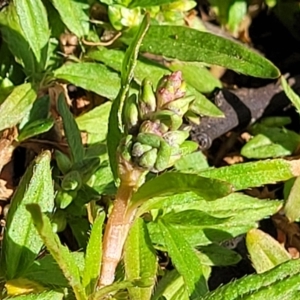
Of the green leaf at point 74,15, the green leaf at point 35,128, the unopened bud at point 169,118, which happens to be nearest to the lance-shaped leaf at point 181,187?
the unopened bud at point 169,118

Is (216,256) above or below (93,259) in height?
below

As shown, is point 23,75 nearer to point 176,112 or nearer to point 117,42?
point 117,42

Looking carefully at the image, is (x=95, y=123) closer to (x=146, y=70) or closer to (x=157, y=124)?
(x=146, y=70)

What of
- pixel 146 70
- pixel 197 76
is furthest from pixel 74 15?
pixel 197 76

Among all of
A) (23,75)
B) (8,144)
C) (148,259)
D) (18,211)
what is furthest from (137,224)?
(23,75)

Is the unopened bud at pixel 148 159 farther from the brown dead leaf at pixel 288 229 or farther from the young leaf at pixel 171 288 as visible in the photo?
the brown dead leaf at pixel 288 229

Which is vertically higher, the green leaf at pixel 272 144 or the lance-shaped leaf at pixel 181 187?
the lance-shaped leaf at pixel 181 187

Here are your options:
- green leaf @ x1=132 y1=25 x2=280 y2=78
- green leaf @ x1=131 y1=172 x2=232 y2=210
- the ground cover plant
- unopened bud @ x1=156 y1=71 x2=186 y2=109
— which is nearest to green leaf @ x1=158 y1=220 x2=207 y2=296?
the ground cover plant
